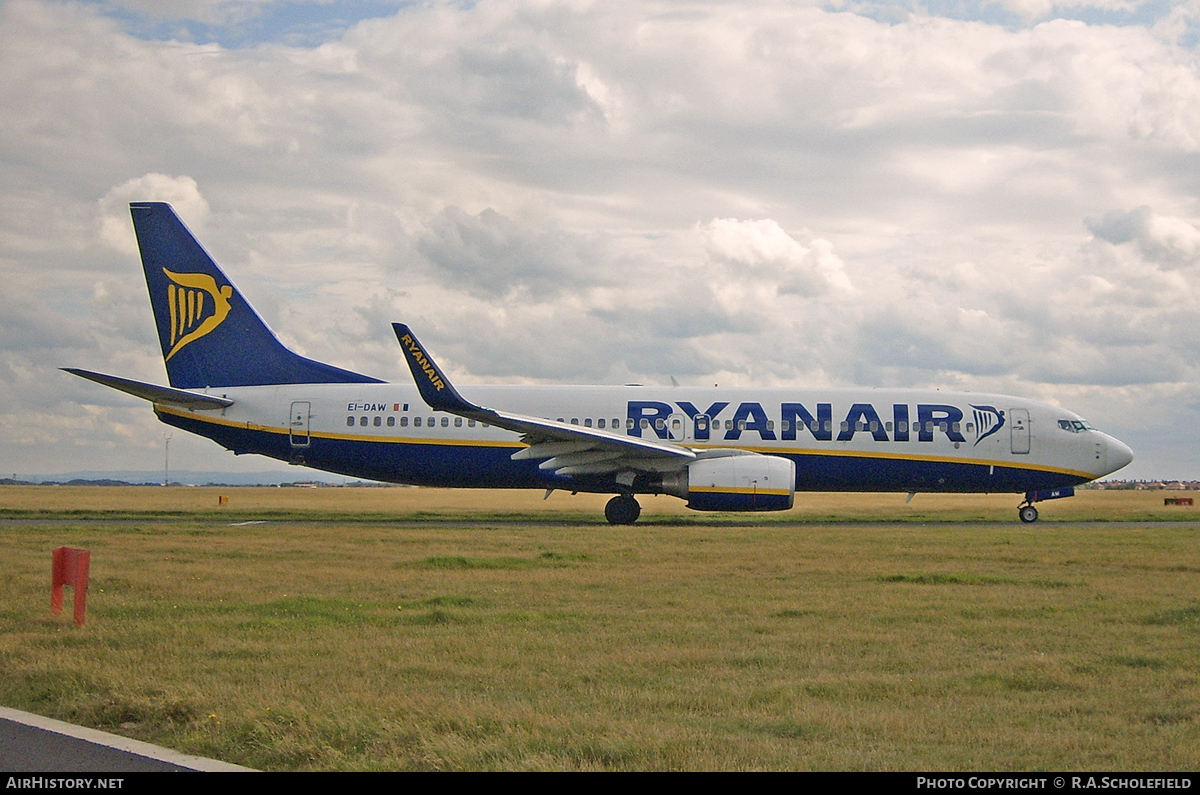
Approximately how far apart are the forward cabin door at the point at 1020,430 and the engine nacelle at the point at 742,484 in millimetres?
6863

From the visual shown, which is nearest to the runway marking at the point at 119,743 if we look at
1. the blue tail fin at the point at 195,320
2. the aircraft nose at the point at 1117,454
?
the blue tail fin at the point at 195,320

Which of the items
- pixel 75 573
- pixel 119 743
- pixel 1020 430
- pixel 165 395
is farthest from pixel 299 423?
pixel 119 743

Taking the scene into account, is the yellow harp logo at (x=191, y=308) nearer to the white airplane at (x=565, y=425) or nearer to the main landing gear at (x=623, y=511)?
the white airplane at (x=565, y=425)

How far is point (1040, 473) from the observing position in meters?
29.0

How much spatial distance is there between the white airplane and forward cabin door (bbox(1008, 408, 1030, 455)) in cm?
4

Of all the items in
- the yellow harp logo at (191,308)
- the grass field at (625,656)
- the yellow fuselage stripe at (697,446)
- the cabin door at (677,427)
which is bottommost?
the grass field at (625,656)

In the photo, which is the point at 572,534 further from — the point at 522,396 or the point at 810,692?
the point at 810,692

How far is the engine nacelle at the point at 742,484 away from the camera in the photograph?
25.4 meters

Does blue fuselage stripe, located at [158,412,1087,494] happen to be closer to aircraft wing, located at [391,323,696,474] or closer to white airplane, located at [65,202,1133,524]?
white airplane, located at [65,202,1133,524]

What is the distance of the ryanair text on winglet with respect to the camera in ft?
81.9

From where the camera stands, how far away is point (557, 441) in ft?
88.1

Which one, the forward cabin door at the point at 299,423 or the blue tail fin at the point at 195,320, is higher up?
the blue tail fin at the point at 195,320

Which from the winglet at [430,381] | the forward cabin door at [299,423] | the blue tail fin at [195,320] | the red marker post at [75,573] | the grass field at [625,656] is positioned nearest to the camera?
the grass field at [625,656]

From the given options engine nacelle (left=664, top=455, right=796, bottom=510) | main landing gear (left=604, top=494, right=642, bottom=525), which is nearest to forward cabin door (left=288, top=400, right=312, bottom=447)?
main landing gear (left=604, top=494, right=642, bottom=525)
